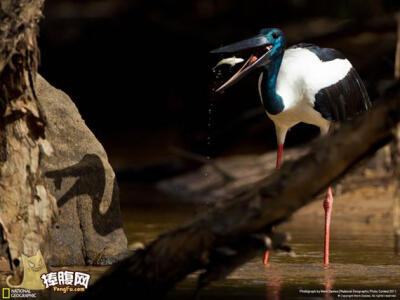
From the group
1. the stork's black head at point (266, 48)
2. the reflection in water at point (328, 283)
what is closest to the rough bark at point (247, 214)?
the reflection in water at point (328, 283)

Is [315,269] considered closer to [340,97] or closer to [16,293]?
[340,97]

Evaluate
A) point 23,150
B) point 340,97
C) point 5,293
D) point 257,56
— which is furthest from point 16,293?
point 340,97

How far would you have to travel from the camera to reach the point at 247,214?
4.23 meters

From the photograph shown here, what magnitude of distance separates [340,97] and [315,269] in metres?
1.79

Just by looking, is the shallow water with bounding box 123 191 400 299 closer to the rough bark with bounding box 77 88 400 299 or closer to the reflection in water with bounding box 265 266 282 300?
the reflection in water with bounding box 265 266 282 300

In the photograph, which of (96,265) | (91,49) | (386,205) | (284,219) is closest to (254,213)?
(284,219)

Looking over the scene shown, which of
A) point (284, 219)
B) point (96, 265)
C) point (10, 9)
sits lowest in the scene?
point (96, 265)

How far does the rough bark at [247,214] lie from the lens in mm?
4133

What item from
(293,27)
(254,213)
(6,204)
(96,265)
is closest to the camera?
(254,213)

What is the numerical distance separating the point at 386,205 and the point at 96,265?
3755 mm

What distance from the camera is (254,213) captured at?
13.8ft

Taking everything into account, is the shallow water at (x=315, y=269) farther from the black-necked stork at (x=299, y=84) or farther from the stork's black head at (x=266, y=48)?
the stork's black head at (x=266, y=48)

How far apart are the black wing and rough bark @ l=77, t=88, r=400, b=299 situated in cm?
324

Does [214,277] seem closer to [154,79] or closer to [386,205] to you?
[386,205]
